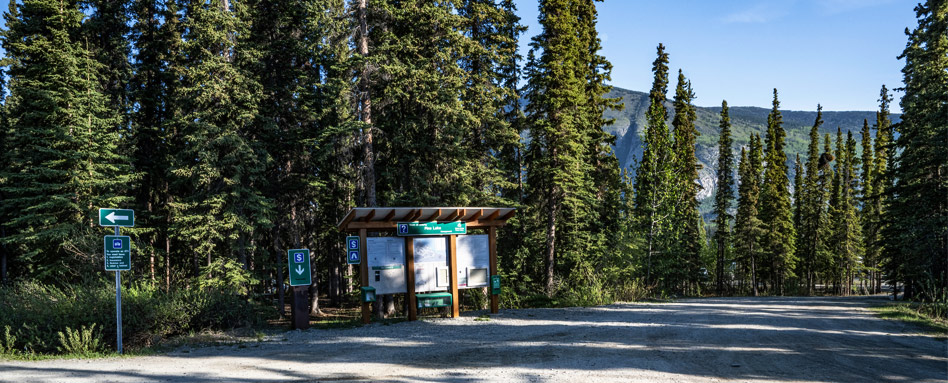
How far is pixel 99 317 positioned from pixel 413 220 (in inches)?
288

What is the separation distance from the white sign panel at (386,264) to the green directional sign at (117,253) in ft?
17.4

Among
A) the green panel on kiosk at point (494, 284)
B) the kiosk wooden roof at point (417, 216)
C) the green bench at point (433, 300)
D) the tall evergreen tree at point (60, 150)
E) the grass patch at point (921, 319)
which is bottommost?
the grass patch at point (921, 319)

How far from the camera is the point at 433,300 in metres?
14.4

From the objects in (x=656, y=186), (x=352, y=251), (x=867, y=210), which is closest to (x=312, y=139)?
(x=352, y=251)

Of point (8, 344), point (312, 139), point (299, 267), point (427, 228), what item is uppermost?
point (312, 139)

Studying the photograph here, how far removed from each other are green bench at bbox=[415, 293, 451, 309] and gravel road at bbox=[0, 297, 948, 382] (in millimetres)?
1369

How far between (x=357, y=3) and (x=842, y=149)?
2434 inches

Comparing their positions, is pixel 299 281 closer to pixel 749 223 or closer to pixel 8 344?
pixel 8 344

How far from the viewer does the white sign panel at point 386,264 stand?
13.9 m

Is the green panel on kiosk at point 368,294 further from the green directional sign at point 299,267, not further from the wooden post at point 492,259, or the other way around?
the wooden post at point 492,259

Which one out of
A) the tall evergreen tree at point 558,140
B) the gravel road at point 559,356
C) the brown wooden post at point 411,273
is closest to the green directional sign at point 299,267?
the gravel road at point 559,356

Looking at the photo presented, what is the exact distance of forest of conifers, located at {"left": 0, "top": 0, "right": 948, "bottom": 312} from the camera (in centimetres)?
1859

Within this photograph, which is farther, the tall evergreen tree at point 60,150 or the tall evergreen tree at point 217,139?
the tall evergreen tree at point 60,150

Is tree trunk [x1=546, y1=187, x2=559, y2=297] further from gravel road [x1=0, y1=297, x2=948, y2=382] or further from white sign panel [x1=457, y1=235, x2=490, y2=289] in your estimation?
gravel road [x1=0, y1=297, x2=948, y2=382]
